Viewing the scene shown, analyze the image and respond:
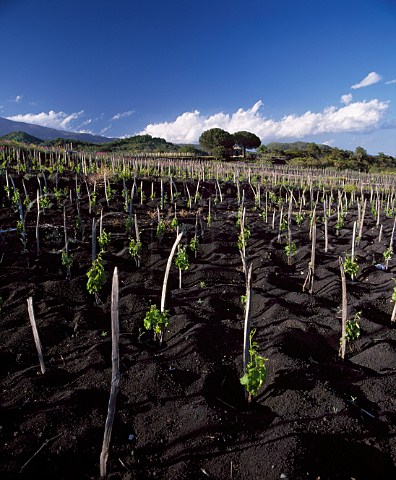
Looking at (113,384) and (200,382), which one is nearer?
(113,384)

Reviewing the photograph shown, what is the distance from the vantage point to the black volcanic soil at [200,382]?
2734 mm

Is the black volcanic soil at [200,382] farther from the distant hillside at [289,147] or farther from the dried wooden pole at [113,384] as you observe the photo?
the distant hillside at [289,147]

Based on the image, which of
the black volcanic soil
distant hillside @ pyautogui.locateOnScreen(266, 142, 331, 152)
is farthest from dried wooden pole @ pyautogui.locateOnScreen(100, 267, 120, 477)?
distant hillside @ pyautogui.locateOnScreen(266, 142, 331, 152)

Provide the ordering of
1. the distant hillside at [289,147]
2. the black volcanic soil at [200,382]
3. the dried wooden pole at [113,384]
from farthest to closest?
1. the distant hillside at [289,147]
2. the black volcanic soil at [200,382]
3. the dried wooden pole at [113,384]

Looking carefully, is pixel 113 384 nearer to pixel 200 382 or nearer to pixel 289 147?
pixel 200 382

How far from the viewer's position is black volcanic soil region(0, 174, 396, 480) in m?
2.73

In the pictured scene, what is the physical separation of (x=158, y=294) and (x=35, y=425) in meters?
3.36

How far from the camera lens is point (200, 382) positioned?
3672mm

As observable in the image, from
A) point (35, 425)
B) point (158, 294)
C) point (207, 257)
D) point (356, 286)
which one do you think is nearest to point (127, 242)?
point (207, 257)

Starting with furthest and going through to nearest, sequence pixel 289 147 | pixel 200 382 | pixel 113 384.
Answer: pixel 289 147
pixel 200 382
pixel 113 384

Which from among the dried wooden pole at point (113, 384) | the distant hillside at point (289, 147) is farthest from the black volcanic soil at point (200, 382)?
the distant hillside at point (289, 147)

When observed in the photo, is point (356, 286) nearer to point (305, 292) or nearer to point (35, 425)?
point (305, 292)

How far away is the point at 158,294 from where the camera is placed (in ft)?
20.6

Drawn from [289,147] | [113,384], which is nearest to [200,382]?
[113,384]
